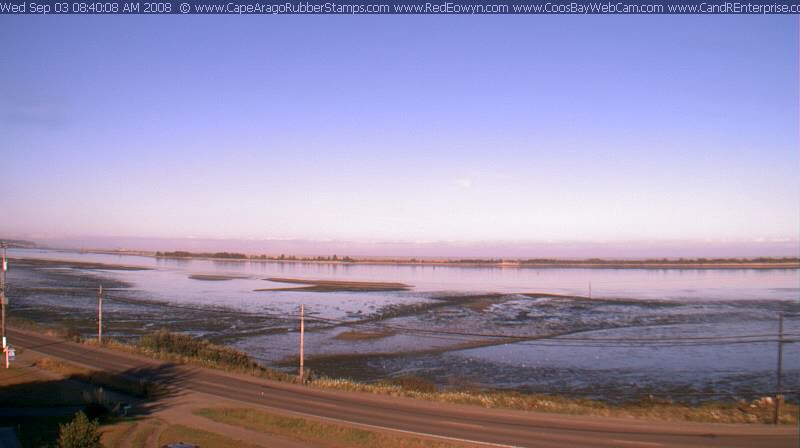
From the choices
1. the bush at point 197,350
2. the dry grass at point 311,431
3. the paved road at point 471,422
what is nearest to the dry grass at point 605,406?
the paved road at point 471,422

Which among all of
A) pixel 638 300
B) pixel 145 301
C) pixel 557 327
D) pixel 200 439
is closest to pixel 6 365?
pixel 200 439

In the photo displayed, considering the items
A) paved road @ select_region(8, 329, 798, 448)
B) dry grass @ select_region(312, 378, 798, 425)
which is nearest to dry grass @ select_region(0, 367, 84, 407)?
paved road @ select_region(8, 329, 798, 448)

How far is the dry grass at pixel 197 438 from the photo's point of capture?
19.8 meters

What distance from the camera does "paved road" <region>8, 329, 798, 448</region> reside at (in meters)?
20.4

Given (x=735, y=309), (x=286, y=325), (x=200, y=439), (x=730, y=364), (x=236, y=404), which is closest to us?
(x=200, y=439)

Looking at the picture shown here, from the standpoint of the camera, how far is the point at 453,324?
172 feet

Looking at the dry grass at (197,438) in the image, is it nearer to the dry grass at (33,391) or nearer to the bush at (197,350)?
the dry grass at (33,391)

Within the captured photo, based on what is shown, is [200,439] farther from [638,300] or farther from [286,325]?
[638,300]

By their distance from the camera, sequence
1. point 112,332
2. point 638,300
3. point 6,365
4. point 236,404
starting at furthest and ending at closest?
point 638,300
point 112,332
point 6,365
point 236,404

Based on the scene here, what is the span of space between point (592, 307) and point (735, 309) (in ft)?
48.5

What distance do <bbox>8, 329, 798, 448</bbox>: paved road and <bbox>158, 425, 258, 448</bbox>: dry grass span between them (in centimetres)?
447

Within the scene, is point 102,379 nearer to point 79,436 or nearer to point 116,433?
point 116,433

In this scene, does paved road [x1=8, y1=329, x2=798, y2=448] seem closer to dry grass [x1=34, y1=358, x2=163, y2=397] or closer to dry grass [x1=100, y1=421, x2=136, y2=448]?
dry grass [x1=34, y1=358, x2=163, y2=397]

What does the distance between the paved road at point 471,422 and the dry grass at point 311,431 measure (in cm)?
127
